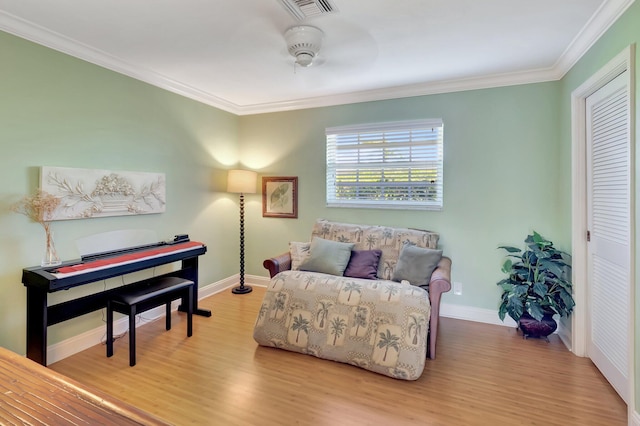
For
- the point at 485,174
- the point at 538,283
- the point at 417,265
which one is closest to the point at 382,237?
the point at 417,265

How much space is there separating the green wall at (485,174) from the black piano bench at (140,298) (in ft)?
6.48

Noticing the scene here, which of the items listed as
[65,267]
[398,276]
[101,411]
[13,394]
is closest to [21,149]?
[65,267]

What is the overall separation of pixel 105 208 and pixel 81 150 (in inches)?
20.3

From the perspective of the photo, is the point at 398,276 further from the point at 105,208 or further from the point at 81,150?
the point at 81,150

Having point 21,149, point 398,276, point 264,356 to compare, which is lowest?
point 264,356

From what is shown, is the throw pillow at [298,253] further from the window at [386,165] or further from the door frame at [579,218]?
the door frame at [579,218]

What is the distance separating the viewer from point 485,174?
3.31m

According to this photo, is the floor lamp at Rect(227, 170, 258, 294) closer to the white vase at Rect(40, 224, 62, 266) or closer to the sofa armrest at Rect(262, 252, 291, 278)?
the sofa armrest at Rect(262, 252, 291, 278)

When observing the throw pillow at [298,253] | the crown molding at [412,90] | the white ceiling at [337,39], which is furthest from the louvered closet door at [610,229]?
the throw pillow at [298,253]

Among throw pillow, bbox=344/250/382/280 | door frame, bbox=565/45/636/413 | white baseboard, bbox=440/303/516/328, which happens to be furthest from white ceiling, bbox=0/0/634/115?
white baseboard, bbox=440/303/516/328

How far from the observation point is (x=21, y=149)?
2312mm

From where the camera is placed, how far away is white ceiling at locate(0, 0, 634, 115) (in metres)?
2.04

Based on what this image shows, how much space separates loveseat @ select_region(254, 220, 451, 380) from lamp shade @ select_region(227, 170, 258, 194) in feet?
4.05

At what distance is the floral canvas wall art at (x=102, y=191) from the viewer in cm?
250
